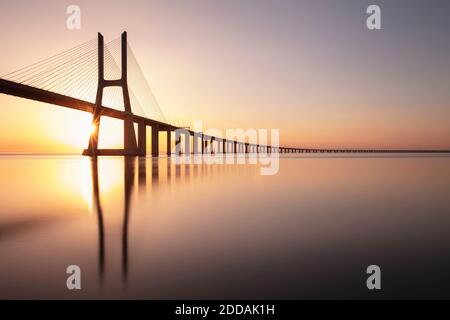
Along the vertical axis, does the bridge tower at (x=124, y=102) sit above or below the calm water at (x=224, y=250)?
above

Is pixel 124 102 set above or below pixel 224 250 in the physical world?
above

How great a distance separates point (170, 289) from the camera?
321cm

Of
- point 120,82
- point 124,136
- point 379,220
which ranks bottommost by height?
point 379,220

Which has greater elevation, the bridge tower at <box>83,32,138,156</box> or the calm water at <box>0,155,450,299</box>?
the bridge tower at <box>83,32,138,156</box>

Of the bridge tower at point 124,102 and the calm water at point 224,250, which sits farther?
the bridge tower at point 124,102

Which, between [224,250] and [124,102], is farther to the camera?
[124,102]

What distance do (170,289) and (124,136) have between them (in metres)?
50.5

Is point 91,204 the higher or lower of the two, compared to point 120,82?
lower

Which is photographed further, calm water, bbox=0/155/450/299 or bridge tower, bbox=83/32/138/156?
bridge tower, bbox=83/32/138/156
